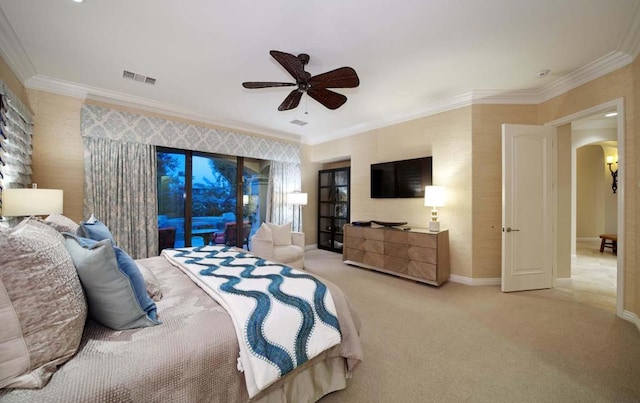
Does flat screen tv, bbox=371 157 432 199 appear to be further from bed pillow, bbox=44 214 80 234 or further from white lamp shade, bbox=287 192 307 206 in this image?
bed pillow, bbox=44 214 80 234

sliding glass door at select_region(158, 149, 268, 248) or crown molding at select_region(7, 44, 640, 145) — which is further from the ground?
crown molding at select_region(7, 44, 640, 145)

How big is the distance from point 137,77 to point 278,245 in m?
2.98

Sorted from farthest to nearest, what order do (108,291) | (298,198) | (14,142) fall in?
(298,198) → (14,142) → (108,291)

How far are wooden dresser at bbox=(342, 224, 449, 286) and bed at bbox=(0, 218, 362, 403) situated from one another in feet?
7.58

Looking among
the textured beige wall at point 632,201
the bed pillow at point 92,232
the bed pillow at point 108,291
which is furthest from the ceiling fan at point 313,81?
the textured beige wall at point 632,201

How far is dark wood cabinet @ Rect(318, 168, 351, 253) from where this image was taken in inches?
224

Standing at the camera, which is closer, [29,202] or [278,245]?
[29,202]

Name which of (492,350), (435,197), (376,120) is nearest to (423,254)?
(435,197)

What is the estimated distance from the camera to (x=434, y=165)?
12.7 feet

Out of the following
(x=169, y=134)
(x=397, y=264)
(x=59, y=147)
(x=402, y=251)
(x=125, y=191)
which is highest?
(x=169, y=134)

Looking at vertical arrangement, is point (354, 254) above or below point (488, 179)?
below

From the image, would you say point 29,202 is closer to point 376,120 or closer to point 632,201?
point 376,120

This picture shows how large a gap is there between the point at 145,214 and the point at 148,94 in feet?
5.71

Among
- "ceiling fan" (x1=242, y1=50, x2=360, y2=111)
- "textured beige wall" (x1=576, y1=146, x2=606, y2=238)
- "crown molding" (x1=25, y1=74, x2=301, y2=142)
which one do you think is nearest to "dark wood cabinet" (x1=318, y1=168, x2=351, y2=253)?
"crown molding" (x1=25, y1=74, x2=301, y2=142)
